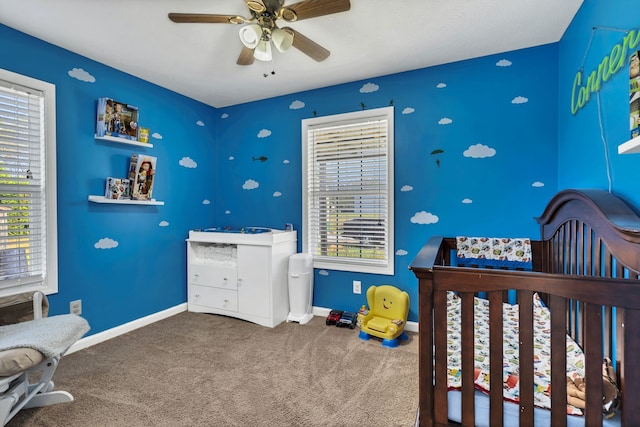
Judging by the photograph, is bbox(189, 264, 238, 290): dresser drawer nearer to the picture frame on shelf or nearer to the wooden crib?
the picture frame on shelf

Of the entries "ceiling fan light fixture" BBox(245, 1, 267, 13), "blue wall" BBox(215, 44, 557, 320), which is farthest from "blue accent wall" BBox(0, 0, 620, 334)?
"ceiling fan light fixture" BBox(245, 1, 267, 13)

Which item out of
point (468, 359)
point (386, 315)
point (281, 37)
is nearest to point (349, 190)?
point (386, 315)

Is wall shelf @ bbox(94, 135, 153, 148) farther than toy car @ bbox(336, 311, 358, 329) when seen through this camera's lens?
No

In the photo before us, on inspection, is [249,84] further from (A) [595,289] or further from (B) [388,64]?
(A) [595,289]

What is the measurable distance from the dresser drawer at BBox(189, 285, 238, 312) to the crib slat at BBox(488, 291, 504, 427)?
2.33m

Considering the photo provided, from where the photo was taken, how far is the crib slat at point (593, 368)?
0.94 meters

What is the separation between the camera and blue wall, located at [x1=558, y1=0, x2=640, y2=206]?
1.29 metres

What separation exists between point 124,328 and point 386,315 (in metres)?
2.22

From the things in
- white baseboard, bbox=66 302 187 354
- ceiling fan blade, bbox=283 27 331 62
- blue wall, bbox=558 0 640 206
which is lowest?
white baseboard, bbox=66 302 187 354

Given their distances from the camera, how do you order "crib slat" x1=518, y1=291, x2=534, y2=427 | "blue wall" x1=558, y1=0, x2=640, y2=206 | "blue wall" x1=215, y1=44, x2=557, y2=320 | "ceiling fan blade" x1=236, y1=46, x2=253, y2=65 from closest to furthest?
"crib slat" x1=518, y1=291, x2=534, y2=427 → "blue wall" x1=558, y1=0, x2=640, y2=206 → "ceiling fan blade" x1=236, y1=46, x2=253, y2=65 → "blue wall" x1=215, y1=44, x2=557, y2=320

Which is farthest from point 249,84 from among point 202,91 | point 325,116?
point 325,116

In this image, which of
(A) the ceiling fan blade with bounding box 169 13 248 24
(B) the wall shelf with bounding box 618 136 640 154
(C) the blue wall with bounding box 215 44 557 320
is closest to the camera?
(B) the wall shelf with bounding box 618 136 640 154

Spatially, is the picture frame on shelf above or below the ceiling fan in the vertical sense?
below

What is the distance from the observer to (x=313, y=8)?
1.52 metres
